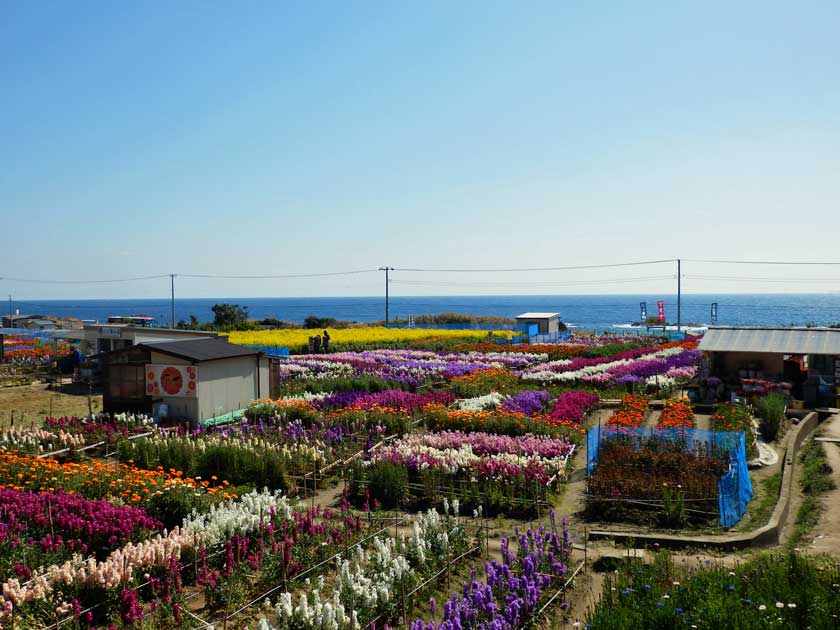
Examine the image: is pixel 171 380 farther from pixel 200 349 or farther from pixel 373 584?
pixel 373 584

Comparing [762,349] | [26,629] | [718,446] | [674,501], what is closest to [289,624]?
[26,629]

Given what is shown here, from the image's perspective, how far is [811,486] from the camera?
12.6m

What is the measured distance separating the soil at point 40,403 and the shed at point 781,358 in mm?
22617

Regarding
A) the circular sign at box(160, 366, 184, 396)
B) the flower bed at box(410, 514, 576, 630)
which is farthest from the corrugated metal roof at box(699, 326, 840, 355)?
the circular sign at box(160, 366, 184, 396)

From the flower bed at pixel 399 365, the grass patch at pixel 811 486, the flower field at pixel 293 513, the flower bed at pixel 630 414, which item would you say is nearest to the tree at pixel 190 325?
the flower bed at pixel 399 365

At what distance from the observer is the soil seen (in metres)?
20.7

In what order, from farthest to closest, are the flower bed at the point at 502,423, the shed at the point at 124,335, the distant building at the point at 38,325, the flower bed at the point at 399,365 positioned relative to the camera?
the distant building at the point at 38,325, the shed at the point at 124,335, the flower bed at the point at 399,365, the flower bed at the point at 502,423

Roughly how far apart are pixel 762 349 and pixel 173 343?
20159 millimetres

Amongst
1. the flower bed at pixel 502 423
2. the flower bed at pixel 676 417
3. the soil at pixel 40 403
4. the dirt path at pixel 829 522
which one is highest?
the flower bed at pixel 676 417

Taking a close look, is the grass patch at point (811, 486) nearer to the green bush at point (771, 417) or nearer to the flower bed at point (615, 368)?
the green bush at point (771, 417)

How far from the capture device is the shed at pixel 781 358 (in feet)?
71.9

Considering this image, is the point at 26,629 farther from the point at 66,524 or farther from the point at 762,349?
the point at 762,349

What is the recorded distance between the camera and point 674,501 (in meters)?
10.6

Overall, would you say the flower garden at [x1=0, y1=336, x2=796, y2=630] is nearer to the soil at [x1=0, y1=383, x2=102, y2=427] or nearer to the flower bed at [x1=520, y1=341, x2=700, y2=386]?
the soil at [x1=0, y1=383, x2=102, y2=427]
